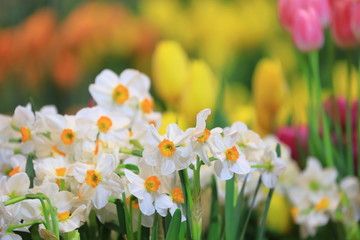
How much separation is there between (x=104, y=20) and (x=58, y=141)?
0.82m

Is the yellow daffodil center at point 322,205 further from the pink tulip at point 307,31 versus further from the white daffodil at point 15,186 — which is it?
the white daffodil at point 15,186

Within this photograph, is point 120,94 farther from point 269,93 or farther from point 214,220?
point 269,93

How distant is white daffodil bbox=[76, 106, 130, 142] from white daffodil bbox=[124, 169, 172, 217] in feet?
0.17

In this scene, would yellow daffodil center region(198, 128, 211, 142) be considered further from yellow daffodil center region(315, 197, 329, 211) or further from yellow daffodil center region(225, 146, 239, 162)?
yellow daffodil center region(315, 197, 329, 211)

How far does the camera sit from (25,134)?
0.42m

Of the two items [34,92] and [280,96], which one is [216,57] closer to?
[34,92]

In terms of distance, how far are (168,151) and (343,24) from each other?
0.88 ft

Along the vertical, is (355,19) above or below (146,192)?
above

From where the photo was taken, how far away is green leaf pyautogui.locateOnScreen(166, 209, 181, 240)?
35 centimetres

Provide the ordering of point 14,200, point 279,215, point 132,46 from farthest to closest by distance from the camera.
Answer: point 132,46 < point 279,215 < point 14,200

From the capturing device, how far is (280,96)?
2.17 ft

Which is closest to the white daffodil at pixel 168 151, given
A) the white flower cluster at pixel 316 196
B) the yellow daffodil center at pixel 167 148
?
the yellow daffodil center at pixel 167 148

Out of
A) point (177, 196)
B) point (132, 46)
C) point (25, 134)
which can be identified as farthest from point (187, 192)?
point (132, 46)

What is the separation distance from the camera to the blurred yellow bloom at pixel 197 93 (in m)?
0.61
